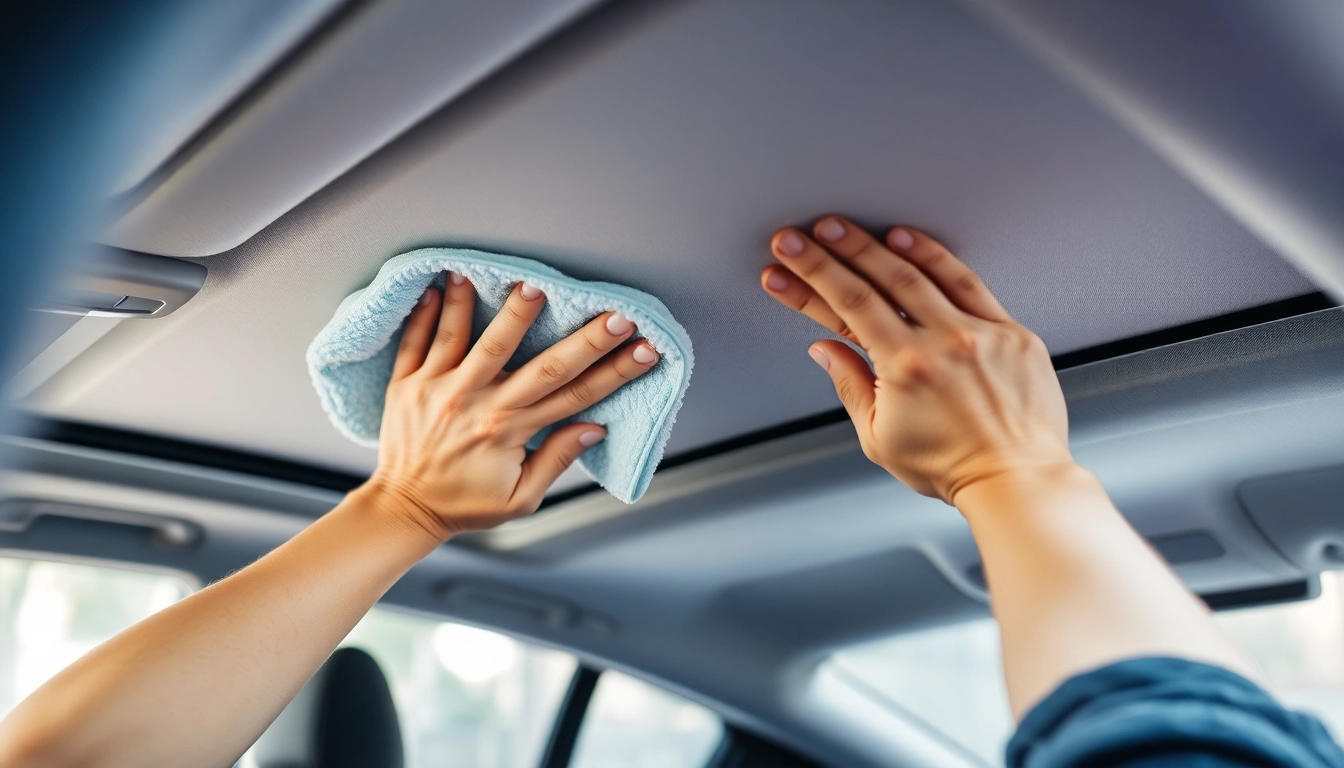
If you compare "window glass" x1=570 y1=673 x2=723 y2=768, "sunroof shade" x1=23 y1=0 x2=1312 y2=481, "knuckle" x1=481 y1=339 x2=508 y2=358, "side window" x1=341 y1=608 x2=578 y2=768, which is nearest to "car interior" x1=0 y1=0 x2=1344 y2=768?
"sunroof shade" x1=23 y1=0 x2=1312 y2=481

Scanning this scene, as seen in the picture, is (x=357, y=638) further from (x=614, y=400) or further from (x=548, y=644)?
(x=614, y=400)

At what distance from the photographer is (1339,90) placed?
22.0 inches

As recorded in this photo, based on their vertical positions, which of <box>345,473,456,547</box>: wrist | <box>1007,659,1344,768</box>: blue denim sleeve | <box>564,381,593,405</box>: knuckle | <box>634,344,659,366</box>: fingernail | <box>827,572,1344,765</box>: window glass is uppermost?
<box>634,344,659,366</box>: fingernail

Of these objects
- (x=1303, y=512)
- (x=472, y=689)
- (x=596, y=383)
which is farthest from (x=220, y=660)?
(x=472, y=689)

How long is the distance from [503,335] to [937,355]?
1.33ft

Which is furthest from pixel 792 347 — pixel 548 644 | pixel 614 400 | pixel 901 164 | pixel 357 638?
pixel 357 638

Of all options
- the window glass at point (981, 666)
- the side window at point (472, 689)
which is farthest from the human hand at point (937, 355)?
the side window at point (472, 689)

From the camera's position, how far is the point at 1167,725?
0.41 metres

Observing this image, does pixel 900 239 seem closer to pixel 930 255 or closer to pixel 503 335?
pixel 930 255

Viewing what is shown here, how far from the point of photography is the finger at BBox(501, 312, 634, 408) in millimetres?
880

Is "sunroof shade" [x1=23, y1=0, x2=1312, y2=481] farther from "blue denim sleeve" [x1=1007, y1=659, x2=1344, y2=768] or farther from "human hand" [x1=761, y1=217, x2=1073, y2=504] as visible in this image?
"blue denim sleeve" [x1=1007, y1=659, x2=1344, y2=768]

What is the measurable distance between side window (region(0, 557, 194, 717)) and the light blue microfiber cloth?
2.11 ft

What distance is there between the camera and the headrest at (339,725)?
150cm

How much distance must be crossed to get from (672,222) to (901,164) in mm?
192
